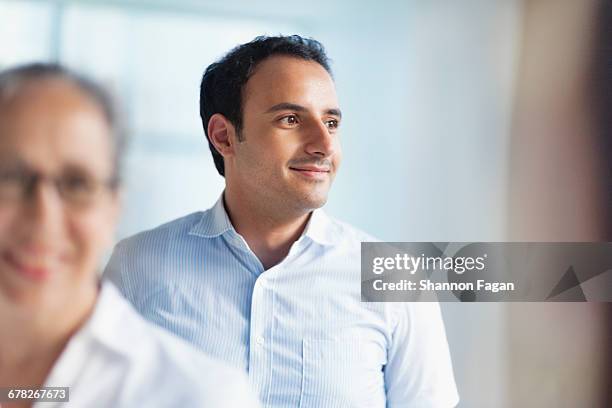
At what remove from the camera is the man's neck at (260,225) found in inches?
41.4

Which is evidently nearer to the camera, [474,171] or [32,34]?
[32,34]

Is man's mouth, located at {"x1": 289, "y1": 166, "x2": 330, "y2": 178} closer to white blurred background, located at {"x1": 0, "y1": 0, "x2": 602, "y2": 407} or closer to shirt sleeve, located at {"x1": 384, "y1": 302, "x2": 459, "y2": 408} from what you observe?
white blurred background, located at {"x1": 0, "y1": 0, "x2": 602, "y2": 407}

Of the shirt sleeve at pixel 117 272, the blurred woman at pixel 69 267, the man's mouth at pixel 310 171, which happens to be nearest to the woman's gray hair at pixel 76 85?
the blurred woman at pixel 69 267

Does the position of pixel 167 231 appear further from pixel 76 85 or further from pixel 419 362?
pixel 419 362

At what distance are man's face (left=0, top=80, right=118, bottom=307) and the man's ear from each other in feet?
0.80

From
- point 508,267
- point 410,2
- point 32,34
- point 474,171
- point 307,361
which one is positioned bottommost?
point 307,361

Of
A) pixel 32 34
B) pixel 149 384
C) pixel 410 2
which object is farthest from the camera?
pixel 410 2

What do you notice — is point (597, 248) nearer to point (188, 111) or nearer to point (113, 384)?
point (188, 111)

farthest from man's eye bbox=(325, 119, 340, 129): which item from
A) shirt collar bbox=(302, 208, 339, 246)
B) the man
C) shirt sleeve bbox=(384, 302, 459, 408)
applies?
shirt sleeve bbox=(384, 302, 459, 408)

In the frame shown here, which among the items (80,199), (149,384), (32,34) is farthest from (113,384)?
(32,34)

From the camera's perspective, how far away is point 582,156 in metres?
1.25

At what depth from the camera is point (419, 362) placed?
1123mm

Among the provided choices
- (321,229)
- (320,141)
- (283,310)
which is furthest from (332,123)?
(283,310)

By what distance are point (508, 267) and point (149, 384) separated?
2.16 ft
